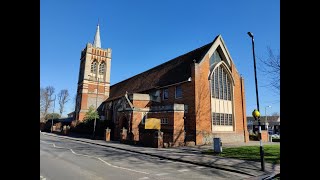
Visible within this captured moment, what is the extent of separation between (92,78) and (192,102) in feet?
102

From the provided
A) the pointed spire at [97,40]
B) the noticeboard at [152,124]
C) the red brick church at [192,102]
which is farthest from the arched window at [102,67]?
the noticeboard at [152,124]

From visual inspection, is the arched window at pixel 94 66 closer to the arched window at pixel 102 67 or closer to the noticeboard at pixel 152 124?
the arched window at pixel 102 67

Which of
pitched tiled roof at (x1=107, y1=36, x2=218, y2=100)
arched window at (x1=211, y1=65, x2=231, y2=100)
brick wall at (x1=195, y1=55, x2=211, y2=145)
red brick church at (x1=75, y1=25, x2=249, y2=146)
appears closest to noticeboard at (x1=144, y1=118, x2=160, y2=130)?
red brick church at (x1=75, y1=25, x2=249, y2=146)

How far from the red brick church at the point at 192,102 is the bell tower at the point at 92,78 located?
1457 cm

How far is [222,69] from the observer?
112ft

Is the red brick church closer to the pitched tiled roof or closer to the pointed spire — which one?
the pitched tiled roof

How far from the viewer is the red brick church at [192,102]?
2819 centimetres

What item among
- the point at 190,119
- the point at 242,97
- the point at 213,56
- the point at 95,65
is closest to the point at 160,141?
the point at 190,119

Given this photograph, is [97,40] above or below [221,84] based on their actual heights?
above

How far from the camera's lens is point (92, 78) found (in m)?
53.9

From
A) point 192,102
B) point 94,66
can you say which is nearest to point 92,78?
point 94,66

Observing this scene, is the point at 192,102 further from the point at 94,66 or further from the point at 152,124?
the point at 94,66
